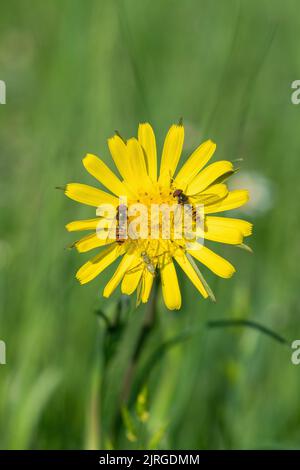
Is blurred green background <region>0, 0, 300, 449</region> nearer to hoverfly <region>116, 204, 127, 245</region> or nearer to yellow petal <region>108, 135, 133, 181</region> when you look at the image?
hoverfly <region>116, 204, 127, 245</region>

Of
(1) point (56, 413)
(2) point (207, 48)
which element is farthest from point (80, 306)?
(2) point (207, 48)

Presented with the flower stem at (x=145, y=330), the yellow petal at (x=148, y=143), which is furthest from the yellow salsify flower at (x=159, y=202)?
the flower stem at (x=145, y=330)

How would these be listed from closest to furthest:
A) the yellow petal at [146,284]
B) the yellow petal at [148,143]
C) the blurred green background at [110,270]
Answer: the yellow petal at [146,284], the yellow petal at [148,143], the blurred green background at [110,270]

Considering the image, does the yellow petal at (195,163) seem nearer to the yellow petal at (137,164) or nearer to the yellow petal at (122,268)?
the yellow petal at (137,164)

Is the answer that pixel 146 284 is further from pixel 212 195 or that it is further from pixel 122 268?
pixel 212 195

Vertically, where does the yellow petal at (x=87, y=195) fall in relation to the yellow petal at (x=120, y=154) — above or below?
below

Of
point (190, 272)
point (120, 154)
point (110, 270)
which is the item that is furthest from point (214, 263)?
point (110, 270)

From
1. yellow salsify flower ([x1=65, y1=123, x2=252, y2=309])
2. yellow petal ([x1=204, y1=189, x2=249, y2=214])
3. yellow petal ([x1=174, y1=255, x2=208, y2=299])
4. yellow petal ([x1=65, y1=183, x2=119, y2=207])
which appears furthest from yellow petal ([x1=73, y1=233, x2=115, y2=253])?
yellow petal ([x1=204, y1=189, x2=249, y2=214])

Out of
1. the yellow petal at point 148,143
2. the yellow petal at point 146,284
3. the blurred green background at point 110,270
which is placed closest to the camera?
the yellow petal at point 146,284
